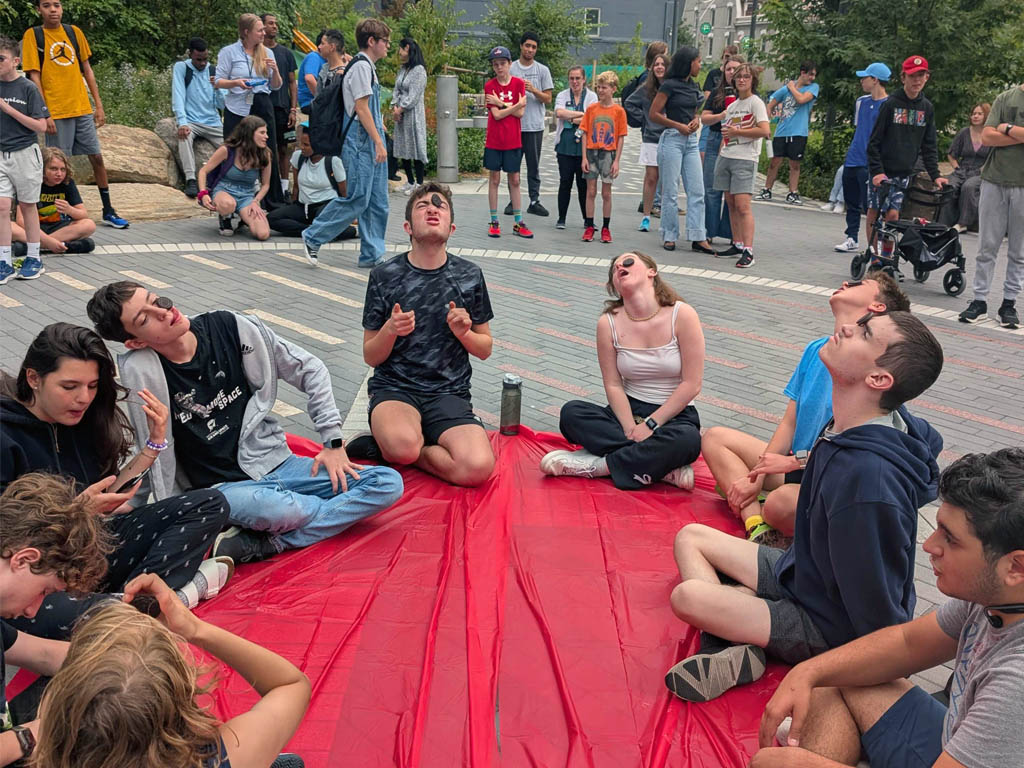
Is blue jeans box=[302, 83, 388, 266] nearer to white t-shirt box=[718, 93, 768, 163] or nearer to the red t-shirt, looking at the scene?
the red t-shirt

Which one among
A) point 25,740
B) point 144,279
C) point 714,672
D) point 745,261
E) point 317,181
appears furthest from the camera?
point 317,181

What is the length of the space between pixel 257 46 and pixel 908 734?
1015 cm

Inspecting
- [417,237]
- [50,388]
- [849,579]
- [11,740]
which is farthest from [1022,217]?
[11,740]

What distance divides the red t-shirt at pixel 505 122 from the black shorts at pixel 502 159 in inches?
2.8

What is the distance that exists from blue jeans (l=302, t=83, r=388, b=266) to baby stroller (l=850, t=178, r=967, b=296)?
15.5ft

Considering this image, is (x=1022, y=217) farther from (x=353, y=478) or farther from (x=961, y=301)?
(x=353, y=478)

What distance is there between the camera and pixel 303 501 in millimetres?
3572

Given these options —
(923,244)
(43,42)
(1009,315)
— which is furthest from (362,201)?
(1009,315)

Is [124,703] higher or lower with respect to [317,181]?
lower

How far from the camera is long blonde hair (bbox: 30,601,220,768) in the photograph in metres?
1.49

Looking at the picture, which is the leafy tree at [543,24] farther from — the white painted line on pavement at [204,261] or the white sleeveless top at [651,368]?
the white sleeveless top at [651,368]

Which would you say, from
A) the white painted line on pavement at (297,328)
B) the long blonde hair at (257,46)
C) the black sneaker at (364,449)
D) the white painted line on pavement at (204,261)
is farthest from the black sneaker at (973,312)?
the long blonde hair at (257,46)

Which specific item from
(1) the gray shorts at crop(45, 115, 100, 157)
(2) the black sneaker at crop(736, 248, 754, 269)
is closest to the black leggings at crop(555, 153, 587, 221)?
(2) the black sneaker at crop(736, 248, 754, 269)

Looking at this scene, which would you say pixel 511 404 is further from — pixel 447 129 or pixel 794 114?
pixel 794 114
